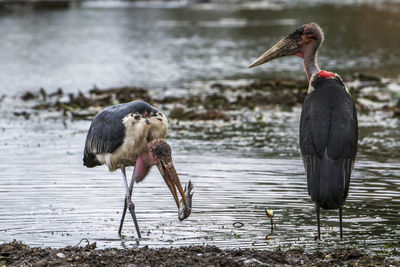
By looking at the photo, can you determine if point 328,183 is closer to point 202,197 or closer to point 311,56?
point 311,56

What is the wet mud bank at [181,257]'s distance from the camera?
5707 mm

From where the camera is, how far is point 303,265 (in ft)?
18.9

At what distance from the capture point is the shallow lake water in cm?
689

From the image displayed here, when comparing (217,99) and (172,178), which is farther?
(217,99)

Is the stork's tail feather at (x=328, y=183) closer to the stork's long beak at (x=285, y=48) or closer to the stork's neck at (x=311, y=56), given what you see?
the stork's neck at (x=311, y=56)

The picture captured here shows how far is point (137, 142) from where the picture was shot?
6.96 meters

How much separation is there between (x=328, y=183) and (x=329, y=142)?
0.40 m

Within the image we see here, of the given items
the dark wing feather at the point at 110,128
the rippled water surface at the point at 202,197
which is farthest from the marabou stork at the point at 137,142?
the rippled water surface at the point at 202,197

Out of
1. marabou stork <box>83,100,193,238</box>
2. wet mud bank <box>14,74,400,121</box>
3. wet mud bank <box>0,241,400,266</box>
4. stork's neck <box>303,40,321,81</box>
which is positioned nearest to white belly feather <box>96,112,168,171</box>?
marabou stork <box>83,100,193,238</box>

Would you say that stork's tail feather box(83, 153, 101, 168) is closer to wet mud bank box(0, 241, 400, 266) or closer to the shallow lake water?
the shallow lake water

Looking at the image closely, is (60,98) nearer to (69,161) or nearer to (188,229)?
(69,161)

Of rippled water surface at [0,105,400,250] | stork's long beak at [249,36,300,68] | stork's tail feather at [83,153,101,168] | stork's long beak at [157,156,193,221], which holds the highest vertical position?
stork's long beak at [249,36,300,68]

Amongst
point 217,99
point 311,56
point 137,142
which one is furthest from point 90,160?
point 217,99

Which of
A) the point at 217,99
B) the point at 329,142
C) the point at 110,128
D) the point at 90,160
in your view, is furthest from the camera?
the point at 217,99
